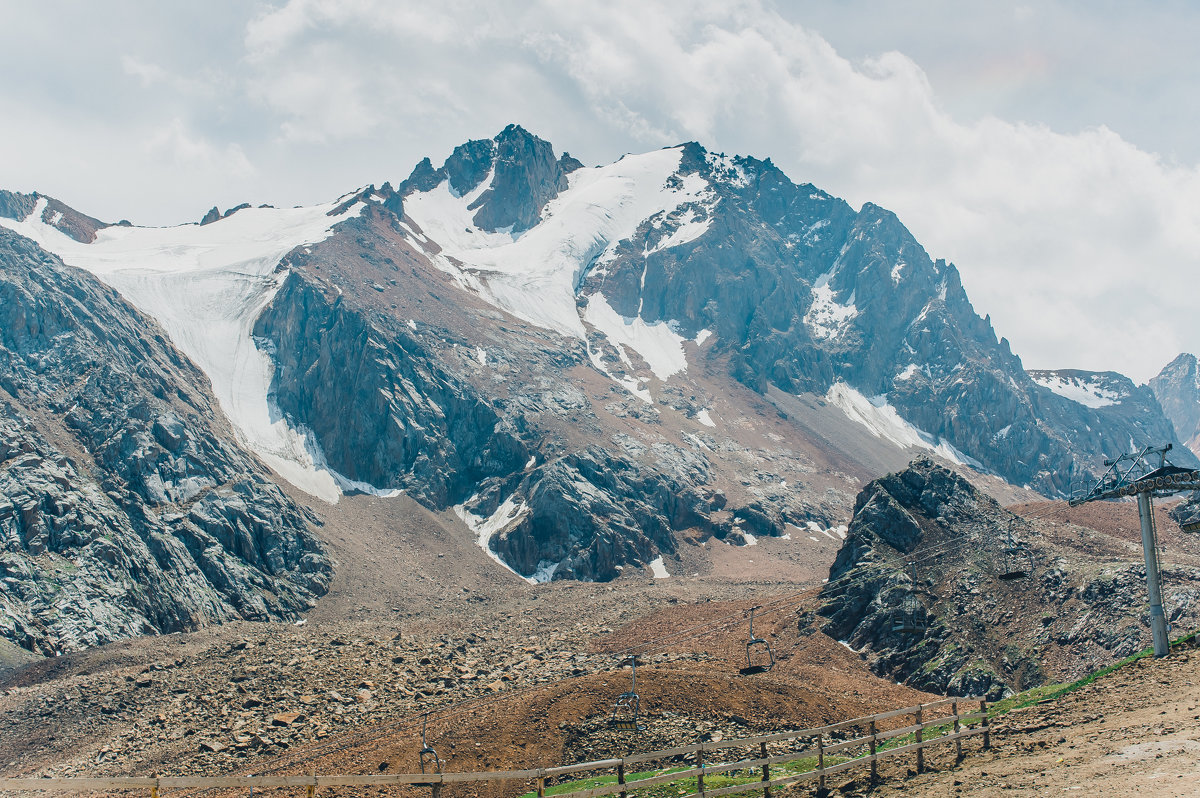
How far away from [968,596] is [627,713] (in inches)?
1271

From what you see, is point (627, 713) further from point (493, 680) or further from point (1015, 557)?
point (1015, 557)

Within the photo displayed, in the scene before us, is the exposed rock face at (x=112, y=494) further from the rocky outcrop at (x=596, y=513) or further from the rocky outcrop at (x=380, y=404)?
the rocky outcrop at (x=596, y=513)

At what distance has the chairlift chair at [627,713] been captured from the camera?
39375 millimetres

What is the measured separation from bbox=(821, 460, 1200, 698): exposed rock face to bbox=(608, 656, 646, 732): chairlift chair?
918 inches

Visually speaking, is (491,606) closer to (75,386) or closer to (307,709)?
(307,709)

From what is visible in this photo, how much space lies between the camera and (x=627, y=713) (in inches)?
1578

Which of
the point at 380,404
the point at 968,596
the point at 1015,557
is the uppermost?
the point at 380,404

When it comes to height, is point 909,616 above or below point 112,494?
below

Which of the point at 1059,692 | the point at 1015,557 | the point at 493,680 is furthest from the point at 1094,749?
the point at 1015,557

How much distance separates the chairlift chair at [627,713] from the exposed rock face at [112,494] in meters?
60.6

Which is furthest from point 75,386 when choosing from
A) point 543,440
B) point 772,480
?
point 772,480

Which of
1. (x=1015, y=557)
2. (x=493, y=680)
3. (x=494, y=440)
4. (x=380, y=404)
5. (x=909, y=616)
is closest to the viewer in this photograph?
(x=493, y=680)

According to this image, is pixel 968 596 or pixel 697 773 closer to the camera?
pixel 697 773

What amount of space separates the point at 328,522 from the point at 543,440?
45.1 metres
